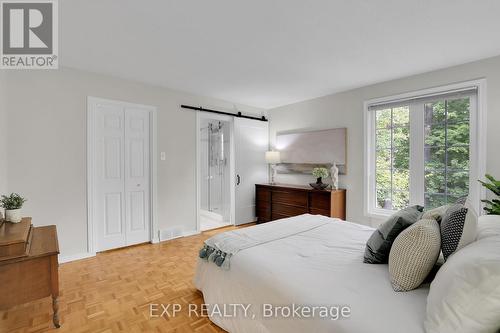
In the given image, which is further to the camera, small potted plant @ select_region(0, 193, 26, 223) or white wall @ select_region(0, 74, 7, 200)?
white wall @ select_region(0, 74, 7, 200)

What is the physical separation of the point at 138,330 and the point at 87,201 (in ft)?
6.85

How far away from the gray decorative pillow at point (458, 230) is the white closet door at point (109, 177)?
3698 millimetres

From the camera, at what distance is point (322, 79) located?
11.5 feet

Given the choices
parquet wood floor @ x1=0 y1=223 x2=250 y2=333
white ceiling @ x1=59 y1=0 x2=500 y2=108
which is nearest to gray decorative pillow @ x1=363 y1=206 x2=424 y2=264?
parquet wood floor @ x1=0 y1=223 x2=250 y2=333

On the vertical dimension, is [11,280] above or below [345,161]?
below

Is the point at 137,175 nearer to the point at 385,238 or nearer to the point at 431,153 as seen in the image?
the point at 385,238

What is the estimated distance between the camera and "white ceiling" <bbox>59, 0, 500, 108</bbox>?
1.91m

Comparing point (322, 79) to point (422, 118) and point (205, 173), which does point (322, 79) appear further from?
point (205, 173)

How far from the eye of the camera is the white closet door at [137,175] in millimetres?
3631

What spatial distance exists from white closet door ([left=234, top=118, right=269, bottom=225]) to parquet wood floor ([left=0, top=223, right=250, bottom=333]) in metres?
1.74

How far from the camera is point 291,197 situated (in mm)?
Answer: 4410

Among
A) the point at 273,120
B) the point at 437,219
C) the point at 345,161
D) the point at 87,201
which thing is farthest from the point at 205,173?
the point at 437,219

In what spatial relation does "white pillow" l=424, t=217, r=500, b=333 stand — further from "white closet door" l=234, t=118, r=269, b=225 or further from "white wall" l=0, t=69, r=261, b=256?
"white closet door" l=234, t=118, r=269, b=225

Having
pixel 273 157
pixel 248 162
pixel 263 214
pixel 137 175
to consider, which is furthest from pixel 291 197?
pixel 137 175
